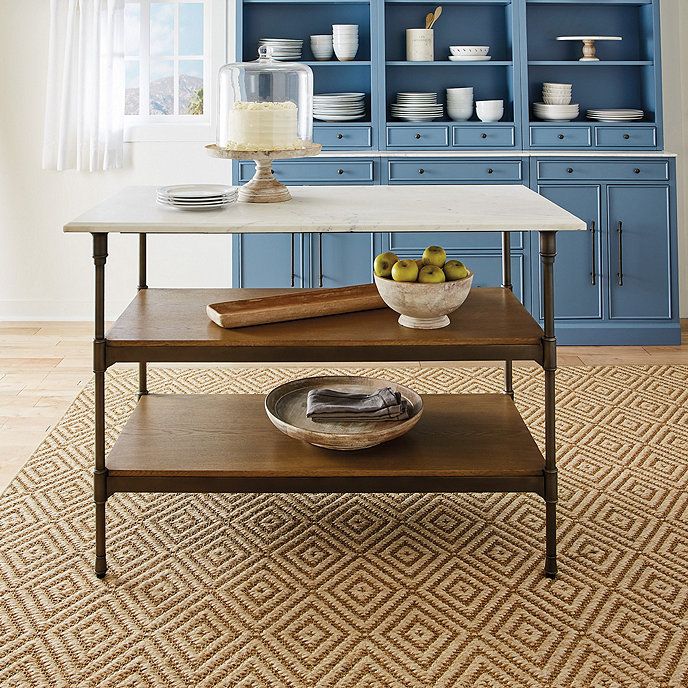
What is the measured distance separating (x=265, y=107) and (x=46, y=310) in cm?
303

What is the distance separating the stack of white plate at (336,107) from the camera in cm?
469

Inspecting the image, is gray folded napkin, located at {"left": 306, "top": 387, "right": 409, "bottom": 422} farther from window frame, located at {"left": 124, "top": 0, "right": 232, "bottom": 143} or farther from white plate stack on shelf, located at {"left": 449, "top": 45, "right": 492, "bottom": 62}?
window frame, located at {"left": 124, "top": 0, "right": 232, "bottom": 143}

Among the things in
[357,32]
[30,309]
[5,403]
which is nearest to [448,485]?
[5,403]

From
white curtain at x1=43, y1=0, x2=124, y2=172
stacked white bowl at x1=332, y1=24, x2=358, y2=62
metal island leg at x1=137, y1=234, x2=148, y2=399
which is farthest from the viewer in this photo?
white curtain at x1=43, y1=0, x2=124, y2=172

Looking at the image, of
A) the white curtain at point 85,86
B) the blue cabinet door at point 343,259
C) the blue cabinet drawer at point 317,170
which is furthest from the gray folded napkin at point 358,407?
the white curtain at point 85,86

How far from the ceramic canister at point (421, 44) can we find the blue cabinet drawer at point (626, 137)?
932mm

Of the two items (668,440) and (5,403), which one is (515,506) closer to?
(668,440)

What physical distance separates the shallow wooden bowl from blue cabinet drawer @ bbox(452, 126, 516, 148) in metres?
2.18

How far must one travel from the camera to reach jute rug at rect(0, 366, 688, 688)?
2035 mm

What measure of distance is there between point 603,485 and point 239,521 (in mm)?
1157

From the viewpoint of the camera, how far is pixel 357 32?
4781 mm

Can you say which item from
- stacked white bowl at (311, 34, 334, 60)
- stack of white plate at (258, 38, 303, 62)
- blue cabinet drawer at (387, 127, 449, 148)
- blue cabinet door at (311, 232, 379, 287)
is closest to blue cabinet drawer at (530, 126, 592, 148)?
blue cabinet drawer at (387, 127, 449, 148)

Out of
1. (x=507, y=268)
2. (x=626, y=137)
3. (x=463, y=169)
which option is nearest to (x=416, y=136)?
(x=463, y=169)

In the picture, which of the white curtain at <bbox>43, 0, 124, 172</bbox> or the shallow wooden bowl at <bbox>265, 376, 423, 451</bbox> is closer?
the shallow wooden bowl at <bbox>265, 376, 423, 451</bbox>
